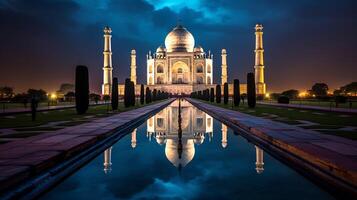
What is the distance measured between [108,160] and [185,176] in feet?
3.90

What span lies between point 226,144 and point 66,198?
3193mm

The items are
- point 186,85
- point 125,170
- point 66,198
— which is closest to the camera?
point 66,198

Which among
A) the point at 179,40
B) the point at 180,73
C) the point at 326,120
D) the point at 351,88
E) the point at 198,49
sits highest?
the point at 179,40

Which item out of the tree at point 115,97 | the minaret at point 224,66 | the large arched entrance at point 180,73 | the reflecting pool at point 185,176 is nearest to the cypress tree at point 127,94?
the tree at point 115,97

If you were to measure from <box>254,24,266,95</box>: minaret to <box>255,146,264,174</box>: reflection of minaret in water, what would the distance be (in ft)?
121

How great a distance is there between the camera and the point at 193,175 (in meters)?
3.39

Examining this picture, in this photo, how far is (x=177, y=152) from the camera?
4.68 metres

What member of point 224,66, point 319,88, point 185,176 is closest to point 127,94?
point 185,176

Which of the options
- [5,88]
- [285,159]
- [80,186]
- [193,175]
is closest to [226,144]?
[285,159]

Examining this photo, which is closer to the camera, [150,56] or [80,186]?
[80,186]

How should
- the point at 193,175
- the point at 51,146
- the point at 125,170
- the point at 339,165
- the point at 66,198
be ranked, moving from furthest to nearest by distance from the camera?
1. the point at 51,146
2. the point at 125,170
3. the point at 193,175
4. the point at 339,165
5. the point at 66,198

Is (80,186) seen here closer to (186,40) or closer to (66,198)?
(66,198)

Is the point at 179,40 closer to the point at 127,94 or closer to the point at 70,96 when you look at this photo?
the point at 70,96

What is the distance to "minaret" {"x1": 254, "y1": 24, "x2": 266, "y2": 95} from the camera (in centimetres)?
4020
